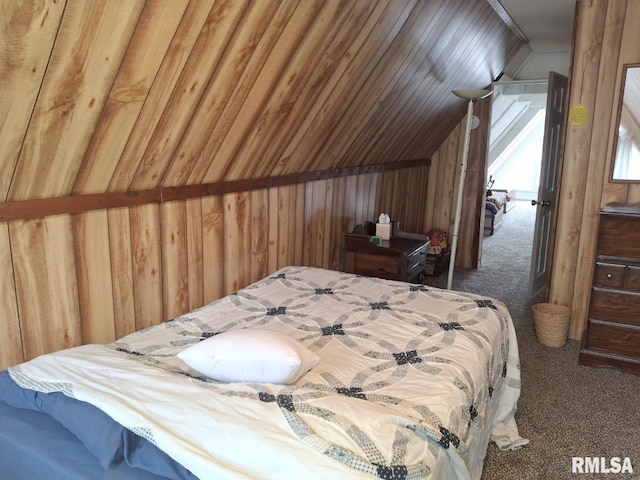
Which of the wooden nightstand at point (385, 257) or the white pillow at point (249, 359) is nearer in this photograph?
the white pillow at point (249, 359)

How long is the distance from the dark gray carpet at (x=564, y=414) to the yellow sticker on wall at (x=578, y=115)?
152 centimetres

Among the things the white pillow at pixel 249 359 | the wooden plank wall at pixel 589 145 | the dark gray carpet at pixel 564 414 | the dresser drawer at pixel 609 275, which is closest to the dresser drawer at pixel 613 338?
the dark gray carpet at pixel 564 414

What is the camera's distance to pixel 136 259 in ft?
6.99

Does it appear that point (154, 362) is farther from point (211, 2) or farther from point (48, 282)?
point (211, 2)

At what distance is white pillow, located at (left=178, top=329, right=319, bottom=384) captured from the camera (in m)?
1.56

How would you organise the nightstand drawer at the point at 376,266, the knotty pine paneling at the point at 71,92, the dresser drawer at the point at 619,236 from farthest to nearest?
the nightstand drawer at the point at 376,266
the dresser drawer at the point at 619,236
the knotty pine paneling at the point at 71,92

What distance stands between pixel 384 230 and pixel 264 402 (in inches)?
99.6

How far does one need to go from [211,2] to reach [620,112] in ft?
9.29

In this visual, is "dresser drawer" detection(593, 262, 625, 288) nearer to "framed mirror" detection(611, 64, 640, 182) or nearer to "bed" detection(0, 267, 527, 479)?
"framed mirror" detection(611, 64, 640, 182)

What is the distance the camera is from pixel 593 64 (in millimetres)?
3271

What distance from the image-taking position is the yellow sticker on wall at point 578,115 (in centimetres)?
335

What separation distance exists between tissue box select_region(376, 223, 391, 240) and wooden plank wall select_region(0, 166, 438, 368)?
50 cm

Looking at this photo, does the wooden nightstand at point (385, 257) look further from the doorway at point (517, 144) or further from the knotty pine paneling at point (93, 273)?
the doorway at point (517, 144)

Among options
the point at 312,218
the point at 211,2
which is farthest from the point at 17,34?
the point at 312,218
